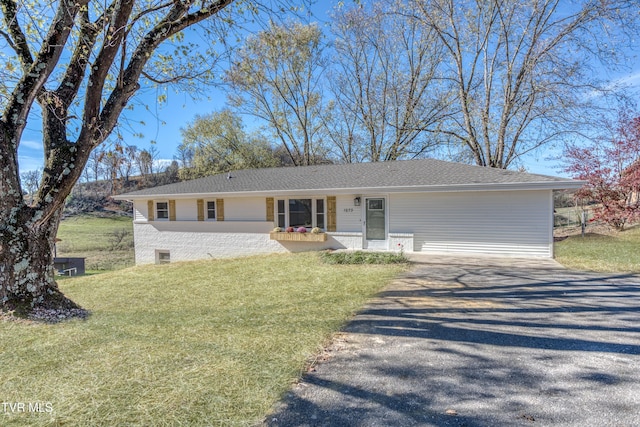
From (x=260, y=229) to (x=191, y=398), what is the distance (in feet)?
34.3

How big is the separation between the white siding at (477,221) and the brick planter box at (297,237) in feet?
8.31

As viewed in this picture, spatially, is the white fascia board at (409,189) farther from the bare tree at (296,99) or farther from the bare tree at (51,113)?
the bare tree at (296,99)

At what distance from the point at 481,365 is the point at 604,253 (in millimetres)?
9357

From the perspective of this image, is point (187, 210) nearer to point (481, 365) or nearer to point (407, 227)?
point (407, 227)

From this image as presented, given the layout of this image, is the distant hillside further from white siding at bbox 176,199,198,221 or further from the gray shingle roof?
the gray shingle roof

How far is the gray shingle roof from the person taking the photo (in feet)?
30.5

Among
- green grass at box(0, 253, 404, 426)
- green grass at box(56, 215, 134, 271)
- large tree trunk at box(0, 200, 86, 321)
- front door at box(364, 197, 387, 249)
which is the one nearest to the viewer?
green grass at box(0, 253, 404, 426)

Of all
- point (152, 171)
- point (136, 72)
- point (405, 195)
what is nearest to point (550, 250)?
point (405, 195)

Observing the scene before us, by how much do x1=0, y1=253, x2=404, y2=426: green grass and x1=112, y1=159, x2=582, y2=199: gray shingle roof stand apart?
5266 millimetres

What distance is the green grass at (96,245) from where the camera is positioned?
71.0 ft

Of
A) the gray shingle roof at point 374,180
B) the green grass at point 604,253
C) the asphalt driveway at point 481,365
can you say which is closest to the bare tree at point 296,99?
the gray shingle roof at point 374,180

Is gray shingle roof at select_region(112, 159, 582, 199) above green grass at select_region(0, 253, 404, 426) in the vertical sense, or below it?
above

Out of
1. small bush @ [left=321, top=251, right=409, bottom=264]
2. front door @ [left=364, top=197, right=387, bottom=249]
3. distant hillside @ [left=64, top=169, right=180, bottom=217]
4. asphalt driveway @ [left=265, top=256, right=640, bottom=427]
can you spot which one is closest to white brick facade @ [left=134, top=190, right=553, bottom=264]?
front door @ [left=364, top=197, right=387, bottom=249]

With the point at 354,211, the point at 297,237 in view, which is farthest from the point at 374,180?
the point at 297,237
